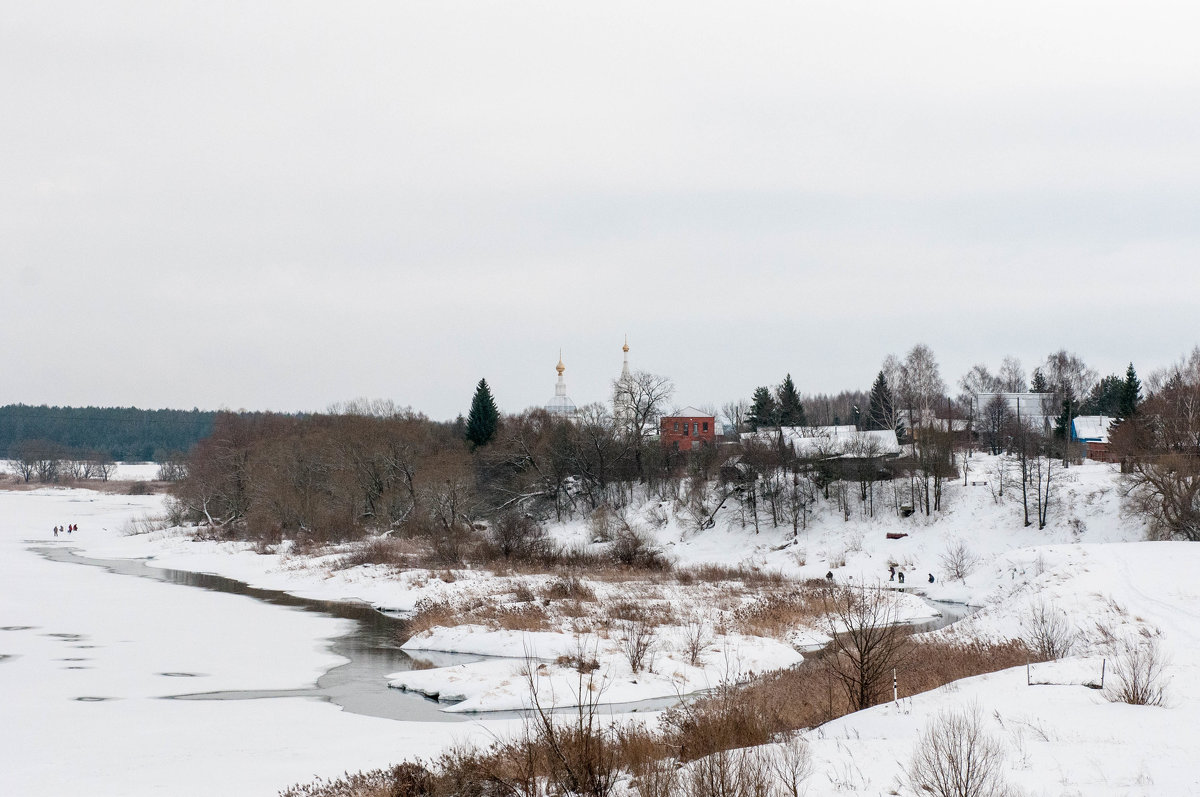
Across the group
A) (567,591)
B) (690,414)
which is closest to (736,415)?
(690,414)

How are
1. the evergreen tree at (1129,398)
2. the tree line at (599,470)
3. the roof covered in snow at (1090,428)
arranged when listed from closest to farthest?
1. the tree line at (599,470)
2. the evergreen tree at (1129,398)
3. the roof covered in snow at (1090,428)

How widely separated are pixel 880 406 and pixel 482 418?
4573 centimetres

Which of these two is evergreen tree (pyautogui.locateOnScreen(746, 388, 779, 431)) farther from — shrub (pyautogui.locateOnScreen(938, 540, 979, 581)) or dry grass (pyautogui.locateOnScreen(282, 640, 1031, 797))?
dry grass (pyautogui.locateOnScreen(282, 640, 1031, 797))

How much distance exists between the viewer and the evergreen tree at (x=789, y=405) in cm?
10450

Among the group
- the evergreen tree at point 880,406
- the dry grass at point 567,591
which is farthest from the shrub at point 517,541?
the evergreen tree at point 880,406

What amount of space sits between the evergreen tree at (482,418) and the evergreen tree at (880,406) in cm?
4345

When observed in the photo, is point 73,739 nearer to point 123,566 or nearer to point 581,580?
point 581,580

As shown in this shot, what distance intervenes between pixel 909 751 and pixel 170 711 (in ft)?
52.9

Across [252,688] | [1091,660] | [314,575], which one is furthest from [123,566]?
[1091,660]

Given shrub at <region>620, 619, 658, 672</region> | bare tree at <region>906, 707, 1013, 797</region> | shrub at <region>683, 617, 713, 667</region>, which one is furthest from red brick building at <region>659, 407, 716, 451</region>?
bare tree at <region>906, 707, 1013, 797</region>

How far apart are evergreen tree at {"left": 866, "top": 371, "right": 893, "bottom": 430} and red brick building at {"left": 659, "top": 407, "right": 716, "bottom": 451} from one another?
61.4ft

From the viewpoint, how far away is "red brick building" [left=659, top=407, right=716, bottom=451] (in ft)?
348

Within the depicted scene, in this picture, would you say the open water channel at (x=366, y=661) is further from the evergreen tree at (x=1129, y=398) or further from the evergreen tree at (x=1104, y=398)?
the evergreen tree at (x=1104, y=398)

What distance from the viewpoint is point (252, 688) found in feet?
76.0
